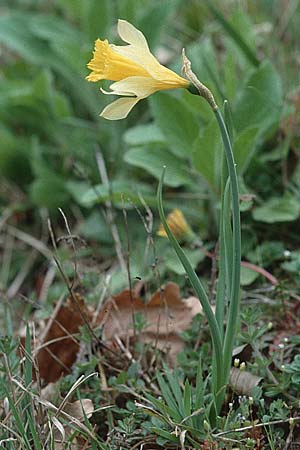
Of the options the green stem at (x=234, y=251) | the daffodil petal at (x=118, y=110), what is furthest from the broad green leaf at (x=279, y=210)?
the daffodil petal at (x=118, y=110)

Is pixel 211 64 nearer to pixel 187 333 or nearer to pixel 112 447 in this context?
pixel 187 333

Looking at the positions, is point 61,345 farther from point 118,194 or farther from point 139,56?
point 139,56

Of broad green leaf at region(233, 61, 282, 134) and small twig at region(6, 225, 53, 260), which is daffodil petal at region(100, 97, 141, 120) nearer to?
broad green leaf at region(233, 61, 282, 134)

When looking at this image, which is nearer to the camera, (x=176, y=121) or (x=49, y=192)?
(x=176, y=121)

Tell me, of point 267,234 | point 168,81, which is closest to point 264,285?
point 267,234

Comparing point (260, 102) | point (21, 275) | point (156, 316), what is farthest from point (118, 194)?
point (21, 275)

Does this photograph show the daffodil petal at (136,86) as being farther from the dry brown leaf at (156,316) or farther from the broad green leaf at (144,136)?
the broad green leaf at (144,136)

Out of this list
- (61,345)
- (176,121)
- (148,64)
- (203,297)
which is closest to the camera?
(148,64)
